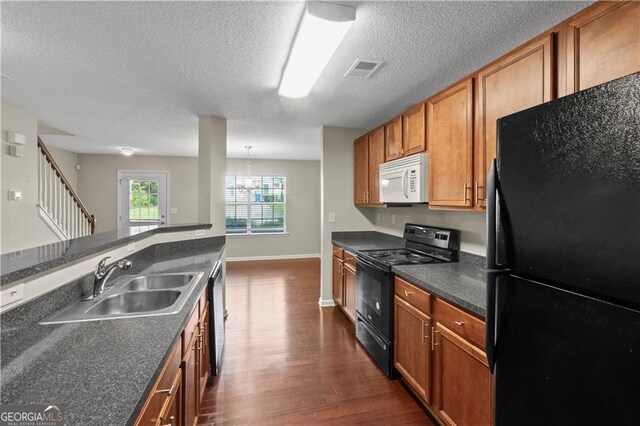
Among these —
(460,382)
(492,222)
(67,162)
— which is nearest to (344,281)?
(460,382)

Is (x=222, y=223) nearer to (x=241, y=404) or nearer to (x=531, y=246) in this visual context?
(x=241, y=404)

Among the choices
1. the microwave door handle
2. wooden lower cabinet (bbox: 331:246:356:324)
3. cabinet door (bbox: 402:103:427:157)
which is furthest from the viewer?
wooden lower cabinet (bbox: 331:246:356:324)

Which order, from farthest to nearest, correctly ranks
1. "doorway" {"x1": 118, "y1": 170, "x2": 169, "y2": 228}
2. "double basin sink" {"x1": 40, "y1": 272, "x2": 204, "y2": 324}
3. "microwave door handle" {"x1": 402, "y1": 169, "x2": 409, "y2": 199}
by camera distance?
"doorway" {"x1": 118, "y1": 170, "x2": 169, "y2": 228} < "microwave door handle" {"x1": 402, "y1": 169, "x2": 409, "y2": 199} < "double basin sink" {"x1": 40, "y1": 272, "x2": 204, "y2": 324}

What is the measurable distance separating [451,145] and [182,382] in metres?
2.17

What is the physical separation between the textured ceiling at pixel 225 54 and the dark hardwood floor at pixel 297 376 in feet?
7.92

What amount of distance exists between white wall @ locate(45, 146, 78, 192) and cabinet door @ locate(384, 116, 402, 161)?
612cm

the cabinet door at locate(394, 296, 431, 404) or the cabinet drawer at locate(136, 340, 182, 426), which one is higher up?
the cabinet drawer at locate(136, 340, 182, 426)

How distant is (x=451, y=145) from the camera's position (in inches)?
84.1

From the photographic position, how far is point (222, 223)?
12.3 feet

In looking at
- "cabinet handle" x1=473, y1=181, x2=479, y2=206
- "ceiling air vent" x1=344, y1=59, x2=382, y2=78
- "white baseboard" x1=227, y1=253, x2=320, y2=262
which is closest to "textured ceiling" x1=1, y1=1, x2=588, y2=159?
"ceiling air vent" x1=344, y1=59, x2=382, y2=78

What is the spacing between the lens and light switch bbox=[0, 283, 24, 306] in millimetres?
1050

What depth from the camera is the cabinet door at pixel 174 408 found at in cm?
107

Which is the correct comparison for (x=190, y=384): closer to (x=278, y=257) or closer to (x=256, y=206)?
(x=278, y=257)

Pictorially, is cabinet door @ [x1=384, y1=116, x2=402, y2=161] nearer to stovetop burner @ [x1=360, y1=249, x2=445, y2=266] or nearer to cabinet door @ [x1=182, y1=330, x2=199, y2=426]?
stovetop burner @ [x1=360, y1=249, x2=445, y2=266]
